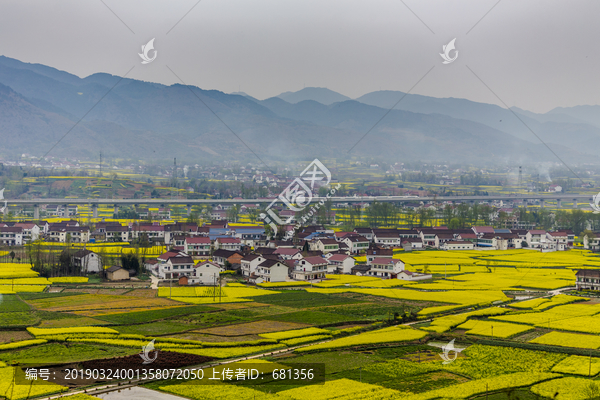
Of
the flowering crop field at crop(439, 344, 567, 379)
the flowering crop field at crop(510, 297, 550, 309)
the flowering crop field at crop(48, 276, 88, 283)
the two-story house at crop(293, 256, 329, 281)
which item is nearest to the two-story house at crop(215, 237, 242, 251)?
the two-story house at crop(293, 256, 329, 281)

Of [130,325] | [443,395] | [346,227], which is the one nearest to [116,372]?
[130,325]

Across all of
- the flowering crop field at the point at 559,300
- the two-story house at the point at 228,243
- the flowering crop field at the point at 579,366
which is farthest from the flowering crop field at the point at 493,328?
the two-story house at the point at 228,243

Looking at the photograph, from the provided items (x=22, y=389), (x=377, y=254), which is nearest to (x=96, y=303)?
(x=22, y=389)

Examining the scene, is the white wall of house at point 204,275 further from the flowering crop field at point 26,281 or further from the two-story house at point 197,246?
the two-story house at point 197,246

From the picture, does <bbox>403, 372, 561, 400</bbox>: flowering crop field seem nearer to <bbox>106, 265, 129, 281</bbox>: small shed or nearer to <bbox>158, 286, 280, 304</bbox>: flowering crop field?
<bbox>158, 286, 280, 304</bbox>: flowering crop field

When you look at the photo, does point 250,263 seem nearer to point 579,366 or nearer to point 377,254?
point 377,254

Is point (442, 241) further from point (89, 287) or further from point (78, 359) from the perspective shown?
point (78, 359)

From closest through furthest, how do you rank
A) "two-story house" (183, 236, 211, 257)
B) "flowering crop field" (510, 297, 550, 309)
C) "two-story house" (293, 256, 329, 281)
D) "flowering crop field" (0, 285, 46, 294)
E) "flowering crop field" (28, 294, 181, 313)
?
"flowering crop field" (28, 294, 181, 313), "flowering crop field" (510, 297, 550, 309), "flowering crop field" (0, 285, 46, 294), "two-story house" (293, 256, 329, 281), "two-story house" (183, 236, 211, 257)
